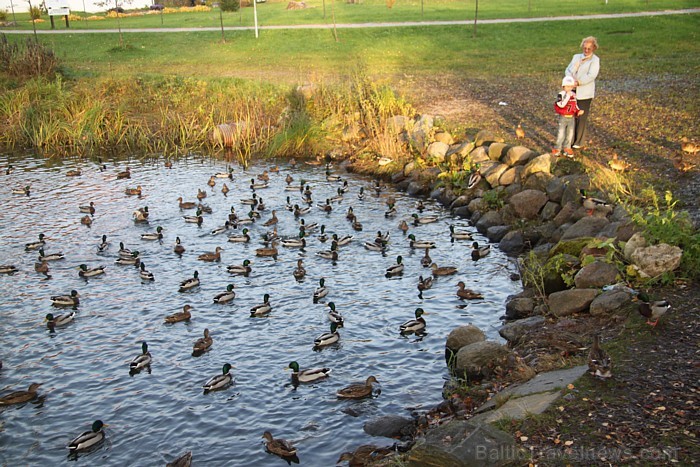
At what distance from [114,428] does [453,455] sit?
21.6 ft

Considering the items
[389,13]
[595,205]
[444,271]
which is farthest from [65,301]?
[389,13]

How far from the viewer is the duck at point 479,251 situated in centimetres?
1931

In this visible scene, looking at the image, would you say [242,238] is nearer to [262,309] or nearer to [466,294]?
[262,309]

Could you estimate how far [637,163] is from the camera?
20.9 m

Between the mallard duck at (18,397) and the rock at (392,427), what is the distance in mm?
6168

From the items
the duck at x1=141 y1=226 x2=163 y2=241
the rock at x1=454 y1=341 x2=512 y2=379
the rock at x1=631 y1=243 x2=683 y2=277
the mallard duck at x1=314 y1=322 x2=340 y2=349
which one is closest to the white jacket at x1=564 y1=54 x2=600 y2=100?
the rock at x1=631 y1=243 x2=683 y2=277

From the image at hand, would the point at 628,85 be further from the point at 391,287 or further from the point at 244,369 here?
the point at 244,369

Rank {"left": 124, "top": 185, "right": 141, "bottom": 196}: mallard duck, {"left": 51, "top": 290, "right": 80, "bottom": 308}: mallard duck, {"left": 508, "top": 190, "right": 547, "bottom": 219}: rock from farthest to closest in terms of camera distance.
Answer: {"left": 124, "top": 185, "right": 141, "bottom": 196}: mallard duck
{"left": 508, "top": 190, "right": 547, "bottom": 219}: rock
{"left": 51, "top": 290, "right": 80, "bottom": 308}: mallard duck

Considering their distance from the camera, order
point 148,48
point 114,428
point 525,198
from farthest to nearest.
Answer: point 148,48
point 525,198
point 114,428

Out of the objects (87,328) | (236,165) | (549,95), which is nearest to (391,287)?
(87,328)

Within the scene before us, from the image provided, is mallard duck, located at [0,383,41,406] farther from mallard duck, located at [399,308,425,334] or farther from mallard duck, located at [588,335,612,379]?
mallard duck, located at [588,335,612,379]

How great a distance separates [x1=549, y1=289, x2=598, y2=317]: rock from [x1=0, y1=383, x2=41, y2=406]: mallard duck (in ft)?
33.1

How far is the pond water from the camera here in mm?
12078

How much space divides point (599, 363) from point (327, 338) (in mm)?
6088
